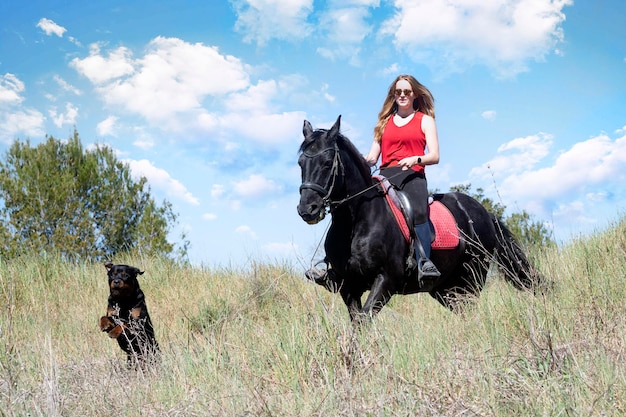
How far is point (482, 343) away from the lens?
4.69 meters

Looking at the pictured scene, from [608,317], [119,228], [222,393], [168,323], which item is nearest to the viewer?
[222,393]

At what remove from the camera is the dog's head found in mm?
6488

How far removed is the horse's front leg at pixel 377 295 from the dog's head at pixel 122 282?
2.55 metres

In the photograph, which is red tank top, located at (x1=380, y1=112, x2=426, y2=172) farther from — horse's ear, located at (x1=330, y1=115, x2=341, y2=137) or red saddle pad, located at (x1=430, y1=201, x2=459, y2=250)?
horse's ear, located at (x1=330, y1=115, x2=341, y2=137)

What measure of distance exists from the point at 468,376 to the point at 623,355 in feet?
4.03

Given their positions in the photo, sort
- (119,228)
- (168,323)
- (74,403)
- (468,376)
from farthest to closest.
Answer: (119,228)
(168,323)
(74,403)
(468,376)

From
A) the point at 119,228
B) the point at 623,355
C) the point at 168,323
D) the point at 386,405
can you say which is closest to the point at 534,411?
the point at 386,405

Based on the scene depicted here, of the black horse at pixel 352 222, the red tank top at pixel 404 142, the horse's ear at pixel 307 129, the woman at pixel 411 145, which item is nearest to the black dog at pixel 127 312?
the black horse at pixel 352 222

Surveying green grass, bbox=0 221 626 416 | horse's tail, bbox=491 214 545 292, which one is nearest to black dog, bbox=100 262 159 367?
green grass, bbox=0 221 626 416

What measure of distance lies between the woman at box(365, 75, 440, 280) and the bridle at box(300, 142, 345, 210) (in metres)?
0.92

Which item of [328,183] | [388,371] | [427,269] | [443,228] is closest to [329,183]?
[328,183]

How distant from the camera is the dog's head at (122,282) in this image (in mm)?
6488

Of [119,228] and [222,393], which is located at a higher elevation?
[119,228]

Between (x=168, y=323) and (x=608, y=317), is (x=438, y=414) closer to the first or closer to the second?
(x=608, y=317)
